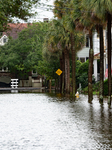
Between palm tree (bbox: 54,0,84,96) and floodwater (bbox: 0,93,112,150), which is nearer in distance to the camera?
floodwater (bbox: 0,93,112,150)

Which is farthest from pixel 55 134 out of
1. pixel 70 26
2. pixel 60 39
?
pixel 60 39

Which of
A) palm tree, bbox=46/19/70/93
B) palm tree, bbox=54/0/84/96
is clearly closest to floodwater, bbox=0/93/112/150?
palm tree, bbox=54/0/84/96

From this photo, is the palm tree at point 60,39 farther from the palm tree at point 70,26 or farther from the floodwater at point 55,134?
the floodwater at point 55,134

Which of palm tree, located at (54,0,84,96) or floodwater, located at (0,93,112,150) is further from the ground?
palm tree, located at (54,0,84,96)

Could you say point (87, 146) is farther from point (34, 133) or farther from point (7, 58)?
point (7, 58)

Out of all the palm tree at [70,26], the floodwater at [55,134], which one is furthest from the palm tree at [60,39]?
the floodwater at [55,134]

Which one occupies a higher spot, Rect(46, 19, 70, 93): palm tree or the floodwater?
Rect(46, 19, 70, 93): palm tree

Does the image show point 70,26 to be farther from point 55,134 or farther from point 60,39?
point 55,134

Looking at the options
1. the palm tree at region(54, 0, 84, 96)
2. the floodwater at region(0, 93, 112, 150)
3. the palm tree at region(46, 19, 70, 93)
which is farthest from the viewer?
the palm tree at region(46, 19, 70, 93)

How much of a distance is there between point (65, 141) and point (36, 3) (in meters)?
9.70

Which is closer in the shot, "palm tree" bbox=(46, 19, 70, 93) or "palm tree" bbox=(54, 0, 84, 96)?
"palm tree" bbox=(54, 0, 84, 96)

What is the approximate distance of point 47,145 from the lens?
31.8 ft

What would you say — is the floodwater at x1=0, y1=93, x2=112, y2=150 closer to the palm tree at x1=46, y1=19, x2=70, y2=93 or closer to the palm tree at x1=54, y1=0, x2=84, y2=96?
the palm tree at x1=54, y1=0, x2=84, y2=96

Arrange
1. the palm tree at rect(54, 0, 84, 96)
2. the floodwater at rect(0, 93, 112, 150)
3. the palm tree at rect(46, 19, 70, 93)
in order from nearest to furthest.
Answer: the floodwater at rect(0, 93, 112, 150), the palm tree at rect(54, 0, 84, 96), the palm tree at rect(46, 19, 70, 93)
